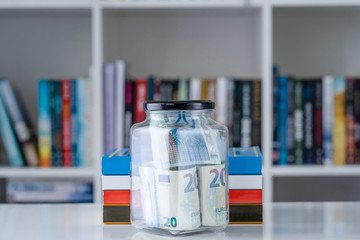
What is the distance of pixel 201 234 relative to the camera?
0.53 meters

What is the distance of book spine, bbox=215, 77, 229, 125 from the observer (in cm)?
153

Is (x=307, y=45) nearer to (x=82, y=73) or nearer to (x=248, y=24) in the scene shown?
(x=248, y=24)

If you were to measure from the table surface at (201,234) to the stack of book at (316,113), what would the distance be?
2.75 ft

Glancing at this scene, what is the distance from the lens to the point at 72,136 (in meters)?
1.56

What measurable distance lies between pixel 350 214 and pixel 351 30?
1.33 metres

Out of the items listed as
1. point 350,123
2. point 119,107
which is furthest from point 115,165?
point 350,123

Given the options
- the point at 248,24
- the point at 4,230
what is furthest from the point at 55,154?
the point at 4,230

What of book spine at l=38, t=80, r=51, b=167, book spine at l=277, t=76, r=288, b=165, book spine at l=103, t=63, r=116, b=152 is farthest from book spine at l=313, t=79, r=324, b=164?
book spine at l=38, t=80, r=51, b=167

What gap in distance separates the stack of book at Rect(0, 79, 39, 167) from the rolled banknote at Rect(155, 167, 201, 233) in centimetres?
119

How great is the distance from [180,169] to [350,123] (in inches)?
46.9

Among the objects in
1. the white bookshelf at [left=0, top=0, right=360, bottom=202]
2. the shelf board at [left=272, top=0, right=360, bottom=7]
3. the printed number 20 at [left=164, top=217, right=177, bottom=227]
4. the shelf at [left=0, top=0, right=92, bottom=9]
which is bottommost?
the printed number 20 at [left=164, top=217, right=177, bottom=227]

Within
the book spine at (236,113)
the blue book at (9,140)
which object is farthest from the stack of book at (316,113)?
the blue book at (9,140)

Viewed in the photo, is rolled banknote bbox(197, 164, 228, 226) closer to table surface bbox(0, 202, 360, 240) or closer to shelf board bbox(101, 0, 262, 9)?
table surface bbox(0, 202, 360, 240)

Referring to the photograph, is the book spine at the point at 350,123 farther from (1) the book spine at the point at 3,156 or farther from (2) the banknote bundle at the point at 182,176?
(1) the book spine at the point at 3,156
